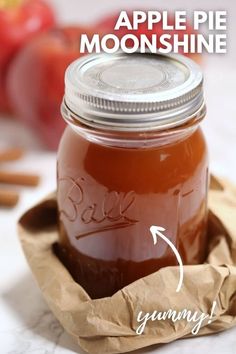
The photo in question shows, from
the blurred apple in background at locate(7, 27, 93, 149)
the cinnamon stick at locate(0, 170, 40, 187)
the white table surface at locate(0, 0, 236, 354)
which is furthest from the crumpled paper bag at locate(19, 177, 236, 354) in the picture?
the blurred apple in background at locate(7, 27, 93, 149)

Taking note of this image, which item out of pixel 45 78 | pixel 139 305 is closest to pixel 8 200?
pixel 45 78

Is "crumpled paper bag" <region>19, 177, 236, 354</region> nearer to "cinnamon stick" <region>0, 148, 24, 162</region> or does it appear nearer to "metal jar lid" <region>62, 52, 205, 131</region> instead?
"metal jar lid" <region>62, 52, 205, 131</region>

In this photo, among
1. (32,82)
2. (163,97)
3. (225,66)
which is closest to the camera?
(163,97)

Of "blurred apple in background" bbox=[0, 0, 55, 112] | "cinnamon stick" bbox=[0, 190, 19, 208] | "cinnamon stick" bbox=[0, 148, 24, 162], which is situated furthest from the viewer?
"blurred apple in background" bbox=[0, 0, 55, 112]

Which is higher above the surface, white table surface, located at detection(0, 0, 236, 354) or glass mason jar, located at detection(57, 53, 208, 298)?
glass mason jar, located at detection(57, 53, 208, 298)

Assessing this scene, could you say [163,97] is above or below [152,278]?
above

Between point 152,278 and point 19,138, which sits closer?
point 152,278

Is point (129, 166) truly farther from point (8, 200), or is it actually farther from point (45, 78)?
point (45, 78)

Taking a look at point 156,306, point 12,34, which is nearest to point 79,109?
point 156,306

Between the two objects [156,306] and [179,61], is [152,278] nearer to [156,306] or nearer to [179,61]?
[156,306]
